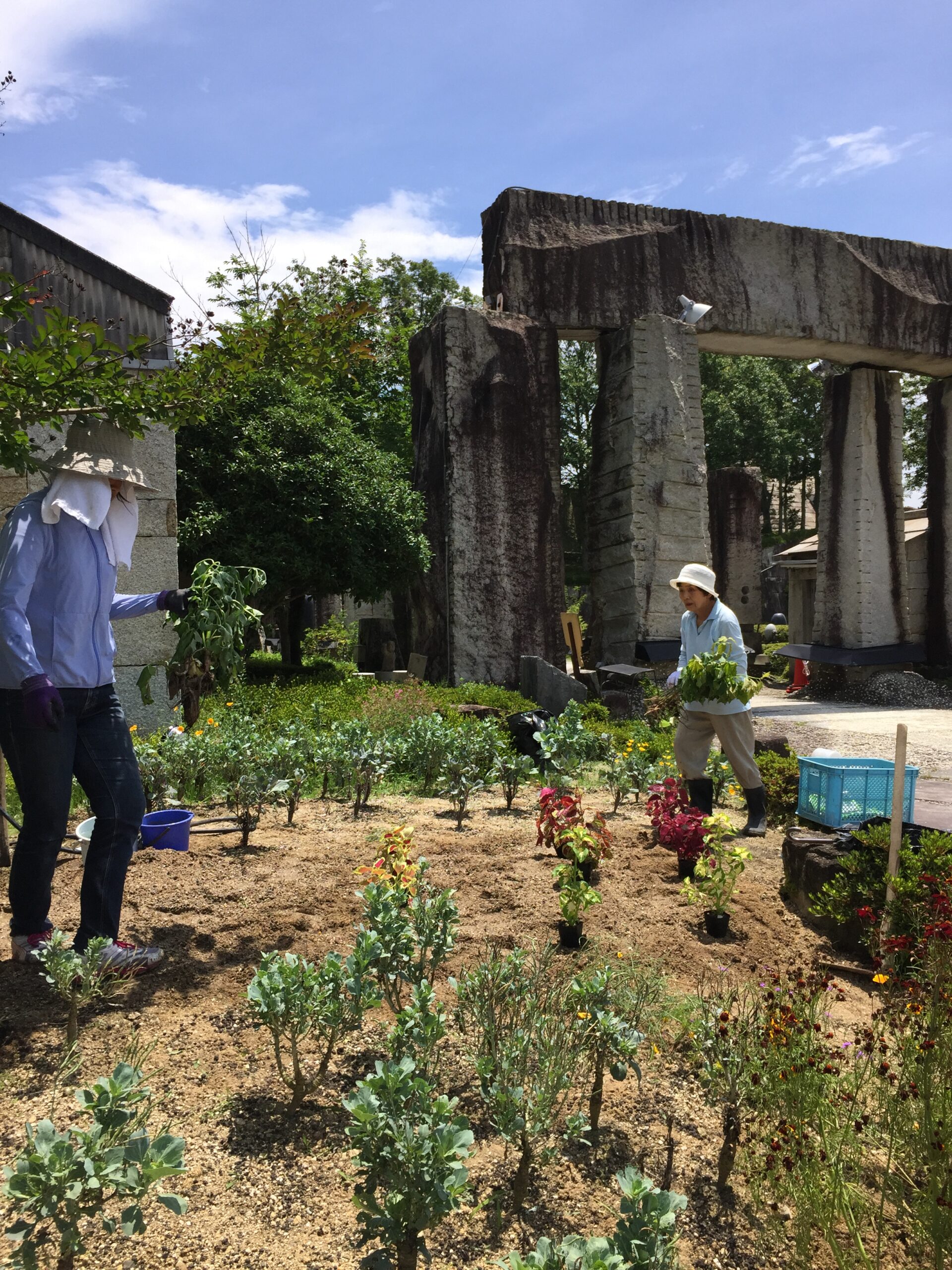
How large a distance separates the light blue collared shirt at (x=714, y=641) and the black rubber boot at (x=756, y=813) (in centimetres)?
62

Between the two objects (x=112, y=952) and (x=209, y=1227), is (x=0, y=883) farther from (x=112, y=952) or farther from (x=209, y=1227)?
(x=209, y=1227)

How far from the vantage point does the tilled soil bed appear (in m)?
1.94

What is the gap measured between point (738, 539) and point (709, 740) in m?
16.5

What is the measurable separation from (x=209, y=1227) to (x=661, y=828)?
292cm

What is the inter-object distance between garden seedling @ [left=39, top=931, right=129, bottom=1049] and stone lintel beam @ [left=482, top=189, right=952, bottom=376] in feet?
28.9

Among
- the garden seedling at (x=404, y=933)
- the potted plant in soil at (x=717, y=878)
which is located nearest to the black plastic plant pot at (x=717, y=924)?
the potted plant in soil at (x=717, y=878)

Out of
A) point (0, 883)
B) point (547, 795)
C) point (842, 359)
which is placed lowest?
point (0, 883)

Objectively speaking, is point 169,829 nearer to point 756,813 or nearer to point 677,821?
point 677,821

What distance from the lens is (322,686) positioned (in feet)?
29.5

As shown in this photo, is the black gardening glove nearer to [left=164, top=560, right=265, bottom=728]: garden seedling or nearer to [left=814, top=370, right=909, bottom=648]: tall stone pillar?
[left=164, top=560, right=265, bottom=728]: garden seedling

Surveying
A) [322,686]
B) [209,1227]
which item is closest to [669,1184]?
[209,1227]

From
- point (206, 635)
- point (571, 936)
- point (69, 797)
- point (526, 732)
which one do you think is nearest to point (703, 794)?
point (571, 936)

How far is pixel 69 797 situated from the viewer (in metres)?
2.92

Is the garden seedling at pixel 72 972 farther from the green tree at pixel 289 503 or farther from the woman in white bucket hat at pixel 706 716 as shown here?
the green tree at pixel 289 503
